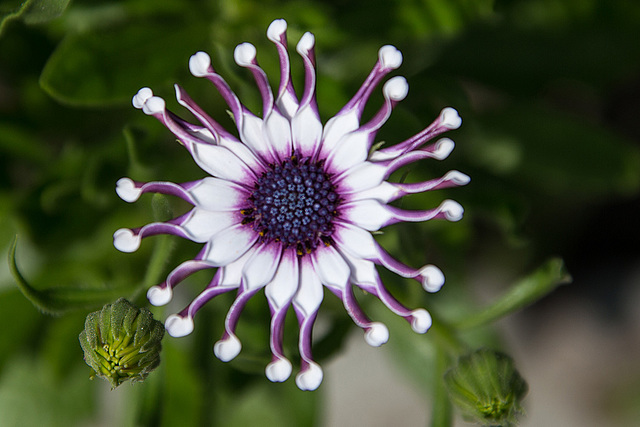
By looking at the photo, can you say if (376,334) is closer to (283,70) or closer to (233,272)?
(233,272)

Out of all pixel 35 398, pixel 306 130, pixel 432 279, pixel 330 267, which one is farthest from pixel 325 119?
pixel 35 398

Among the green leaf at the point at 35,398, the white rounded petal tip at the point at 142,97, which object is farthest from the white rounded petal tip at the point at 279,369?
the green leaf at the point at 35,398

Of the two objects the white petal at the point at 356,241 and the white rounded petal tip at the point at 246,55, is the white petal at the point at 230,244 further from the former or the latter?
the white rounded petal tip at the point at 246,55

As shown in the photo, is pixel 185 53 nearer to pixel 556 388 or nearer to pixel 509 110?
pixel 509 110

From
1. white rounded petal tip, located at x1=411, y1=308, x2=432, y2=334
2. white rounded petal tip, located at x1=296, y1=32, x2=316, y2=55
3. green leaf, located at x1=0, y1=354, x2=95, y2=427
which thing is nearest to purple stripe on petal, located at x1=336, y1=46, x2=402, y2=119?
white rounded petal tip, located at x1=296, y1=32, x2=316, y2=55

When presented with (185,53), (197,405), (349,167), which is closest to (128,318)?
(349,167)

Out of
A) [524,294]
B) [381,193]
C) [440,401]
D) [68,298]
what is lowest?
[440,401]
